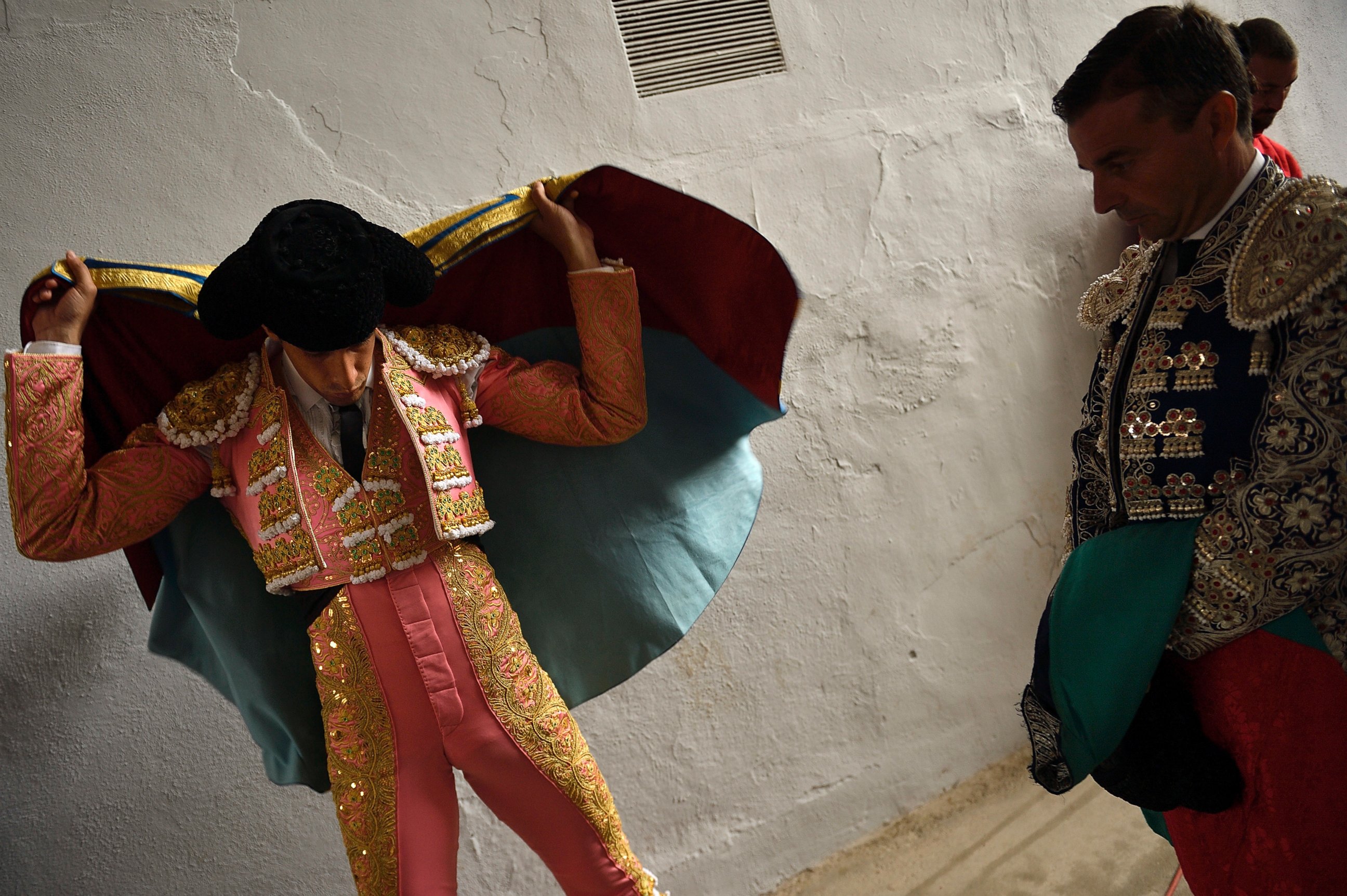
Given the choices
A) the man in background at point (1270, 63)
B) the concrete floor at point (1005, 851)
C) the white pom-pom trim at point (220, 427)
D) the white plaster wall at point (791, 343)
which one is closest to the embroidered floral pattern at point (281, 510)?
the white pom-pom trim at point (220, 427)

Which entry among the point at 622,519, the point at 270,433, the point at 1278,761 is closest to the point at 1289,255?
the point at 1278,761

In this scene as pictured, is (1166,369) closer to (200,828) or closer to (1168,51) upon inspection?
(1168,51)

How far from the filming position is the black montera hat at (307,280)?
122 cm

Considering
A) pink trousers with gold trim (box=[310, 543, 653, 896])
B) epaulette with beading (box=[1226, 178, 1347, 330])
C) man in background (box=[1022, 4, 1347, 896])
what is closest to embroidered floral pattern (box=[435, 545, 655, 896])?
pink trousers with gold trim (box=[310, 543, 653, 896])

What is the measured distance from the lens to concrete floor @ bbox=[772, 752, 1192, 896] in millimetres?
2256

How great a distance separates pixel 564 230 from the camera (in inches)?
58.5

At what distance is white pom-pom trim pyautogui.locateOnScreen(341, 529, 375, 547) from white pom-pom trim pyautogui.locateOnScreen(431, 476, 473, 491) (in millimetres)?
111

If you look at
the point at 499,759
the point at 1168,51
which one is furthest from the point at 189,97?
the point at 1168,51

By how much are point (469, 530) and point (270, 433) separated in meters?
0.30

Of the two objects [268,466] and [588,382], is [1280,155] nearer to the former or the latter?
[588,382]

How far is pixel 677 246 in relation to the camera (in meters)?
1.60

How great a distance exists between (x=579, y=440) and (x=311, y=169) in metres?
0.89

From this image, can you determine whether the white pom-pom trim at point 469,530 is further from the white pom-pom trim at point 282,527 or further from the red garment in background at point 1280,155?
the red garment in background at point 1280,155

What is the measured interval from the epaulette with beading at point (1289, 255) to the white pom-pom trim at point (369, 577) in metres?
1.11
